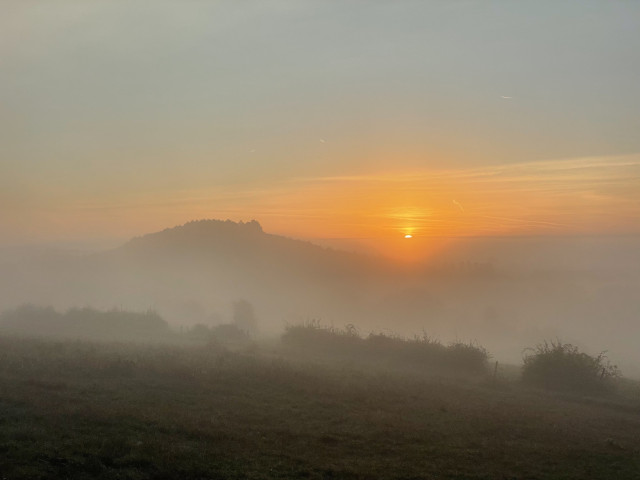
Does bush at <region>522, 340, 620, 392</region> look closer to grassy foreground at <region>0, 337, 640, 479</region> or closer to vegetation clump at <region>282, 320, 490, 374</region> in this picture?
vegetation clump at <region>282, 320, 490, 374</region>

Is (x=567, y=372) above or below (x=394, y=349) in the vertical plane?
below

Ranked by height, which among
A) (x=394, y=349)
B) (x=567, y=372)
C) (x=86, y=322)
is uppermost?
(x=86, y=322)

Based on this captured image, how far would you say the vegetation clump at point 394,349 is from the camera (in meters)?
47.2

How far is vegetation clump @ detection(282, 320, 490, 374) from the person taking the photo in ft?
155

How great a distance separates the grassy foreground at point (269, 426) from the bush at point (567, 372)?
25.6ft

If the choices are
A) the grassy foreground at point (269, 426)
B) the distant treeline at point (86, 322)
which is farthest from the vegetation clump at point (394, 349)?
the distant treeline at point (86, 322)

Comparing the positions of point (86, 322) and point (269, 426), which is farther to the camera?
point (86, 322)

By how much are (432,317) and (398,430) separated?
129704 millimetres

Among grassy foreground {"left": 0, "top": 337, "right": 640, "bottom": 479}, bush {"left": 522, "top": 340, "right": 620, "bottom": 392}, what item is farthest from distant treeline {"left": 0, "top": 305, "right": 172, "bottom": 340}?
bush {"left": 522, "top": 340, "right": 620, "bottom": 392}

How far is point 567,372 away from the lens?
40.8 metres

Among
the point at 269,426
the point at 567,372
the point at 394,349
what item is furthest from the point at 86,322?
the point at 567,372

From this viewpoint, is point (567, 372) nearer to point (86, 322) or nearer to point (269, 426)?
point (269, 426)

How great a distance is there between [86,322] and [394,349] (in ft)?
141

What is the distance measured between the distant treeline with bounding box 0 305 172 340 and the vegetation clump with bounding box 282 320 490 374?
19185 millimetres
